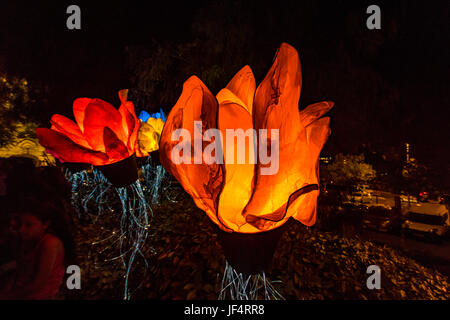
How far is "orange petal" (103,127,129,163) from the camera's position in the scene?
129 cm

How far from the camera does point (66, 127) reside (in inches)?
52.1

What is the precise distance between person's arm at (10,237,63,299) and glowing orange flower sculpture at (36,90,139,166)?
21.1 inches

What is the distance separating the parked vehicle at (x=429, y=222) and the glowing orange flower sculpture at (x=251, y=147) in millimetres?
8274

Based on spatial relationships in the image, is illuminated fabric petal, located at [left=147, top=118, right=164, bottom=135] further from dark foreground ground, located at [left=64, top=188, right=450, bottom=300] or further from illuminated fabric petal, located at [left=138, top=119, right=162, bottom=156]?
dark foreground ground, located at [left=64, top=188, right=450, bottom=300]

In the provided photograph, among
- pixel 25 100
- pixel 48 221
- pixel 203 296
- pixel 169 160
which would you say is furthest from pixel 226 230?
pixel 25 100

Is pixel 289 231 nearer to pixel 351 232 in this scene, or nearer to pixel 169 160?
pixel 351 232

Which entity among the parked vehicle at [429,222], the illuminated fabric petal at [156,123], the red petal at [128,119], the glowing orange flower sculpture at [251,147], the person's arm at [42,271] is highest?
the illuminated fabric petal at [156,123]

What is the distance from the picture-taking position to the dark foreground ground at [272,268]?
76.7 inches

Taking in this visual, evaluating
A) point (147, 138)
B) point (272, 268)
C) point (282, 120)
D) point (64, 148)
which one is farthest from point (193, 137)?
point (147, 138)

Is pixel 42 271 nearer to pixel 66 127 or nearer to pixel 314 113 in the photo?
pixel 66 127

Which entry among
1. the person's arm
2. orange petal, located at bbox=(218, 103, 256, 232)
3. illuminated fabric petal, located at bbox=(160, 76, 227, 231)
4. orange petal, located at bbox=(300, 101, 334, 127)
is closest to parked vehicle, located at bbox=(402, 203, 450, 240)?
orange petal, located at bbox=(300, 101, 334, 127)

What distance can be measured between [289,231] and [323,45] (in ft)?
7.55

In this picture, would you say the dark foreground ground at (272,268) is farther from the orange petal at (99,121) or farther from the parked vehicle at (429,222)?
the parked vehicle at (429,222)

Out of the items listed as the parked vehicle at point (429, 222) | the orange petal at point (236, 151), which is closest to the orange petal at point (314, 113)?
the orange petal at point (236, 151)
